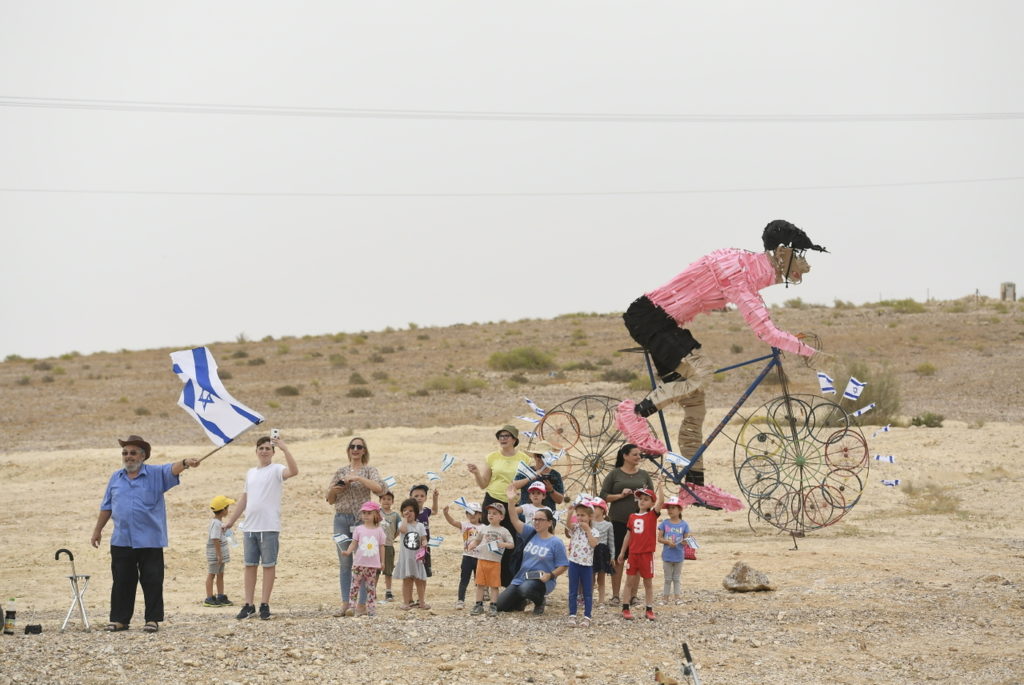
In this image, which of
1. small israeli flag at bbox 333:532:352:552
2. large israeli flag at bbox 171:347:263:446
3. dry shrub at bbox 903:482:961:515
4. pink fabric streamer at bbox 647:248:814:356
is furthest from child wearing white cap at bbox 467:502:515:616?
dry shrub at bbox 903:482:961:515

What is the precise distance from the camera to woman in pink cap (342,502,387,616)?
1249 centimetres

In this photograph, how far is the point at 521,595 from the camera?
12.5 meters

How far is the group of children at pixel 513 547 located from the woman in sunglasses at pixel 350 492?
19cm

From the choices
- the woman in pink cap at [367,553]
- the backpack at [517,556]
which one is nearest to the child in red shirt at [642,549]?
the backpack at [517,556]

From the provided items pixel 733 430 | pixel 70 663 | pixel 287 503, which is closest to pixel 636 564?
pixel 70 663

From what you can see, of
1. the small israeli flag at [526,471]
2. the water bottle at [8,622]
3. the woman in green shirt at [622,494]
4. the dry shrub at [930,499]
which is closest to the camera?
the water bottle at [8,622]

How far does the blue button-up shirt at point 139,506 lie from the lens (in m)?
11.6

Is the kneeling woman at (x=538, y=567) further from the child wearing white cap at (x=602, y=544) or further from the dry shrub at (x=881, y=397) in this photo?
the dry shrub at (x=881, y=397)

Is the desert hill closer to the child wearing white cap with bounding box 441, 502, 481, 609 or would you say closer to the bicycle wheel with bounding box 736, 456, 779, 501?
the bicycle wheel with bounding box 736, 456, 779, 501

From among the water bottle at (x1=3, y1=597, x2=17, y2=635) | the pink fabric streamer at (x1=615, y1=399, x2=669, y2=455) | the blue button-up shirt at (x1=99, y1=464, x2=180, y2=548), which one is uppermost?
the pink fabric streamer at (x1=615, y1=399, x2=669, y2=455)

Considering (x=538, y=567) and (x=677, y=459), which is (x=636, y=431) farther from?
(x=538, y=567)

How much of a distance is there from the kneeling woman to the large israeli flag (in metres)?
2.96

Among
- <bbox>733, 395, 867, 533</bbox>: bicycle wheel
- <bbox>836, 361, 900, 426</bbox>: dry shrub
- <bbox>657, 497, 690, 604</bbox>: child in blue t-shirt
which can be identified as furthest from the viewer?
<bbox>836, 361, 900, 426</bbox>: dry shrub

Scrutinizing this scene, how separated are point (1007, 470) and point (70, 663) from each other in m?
19.6
